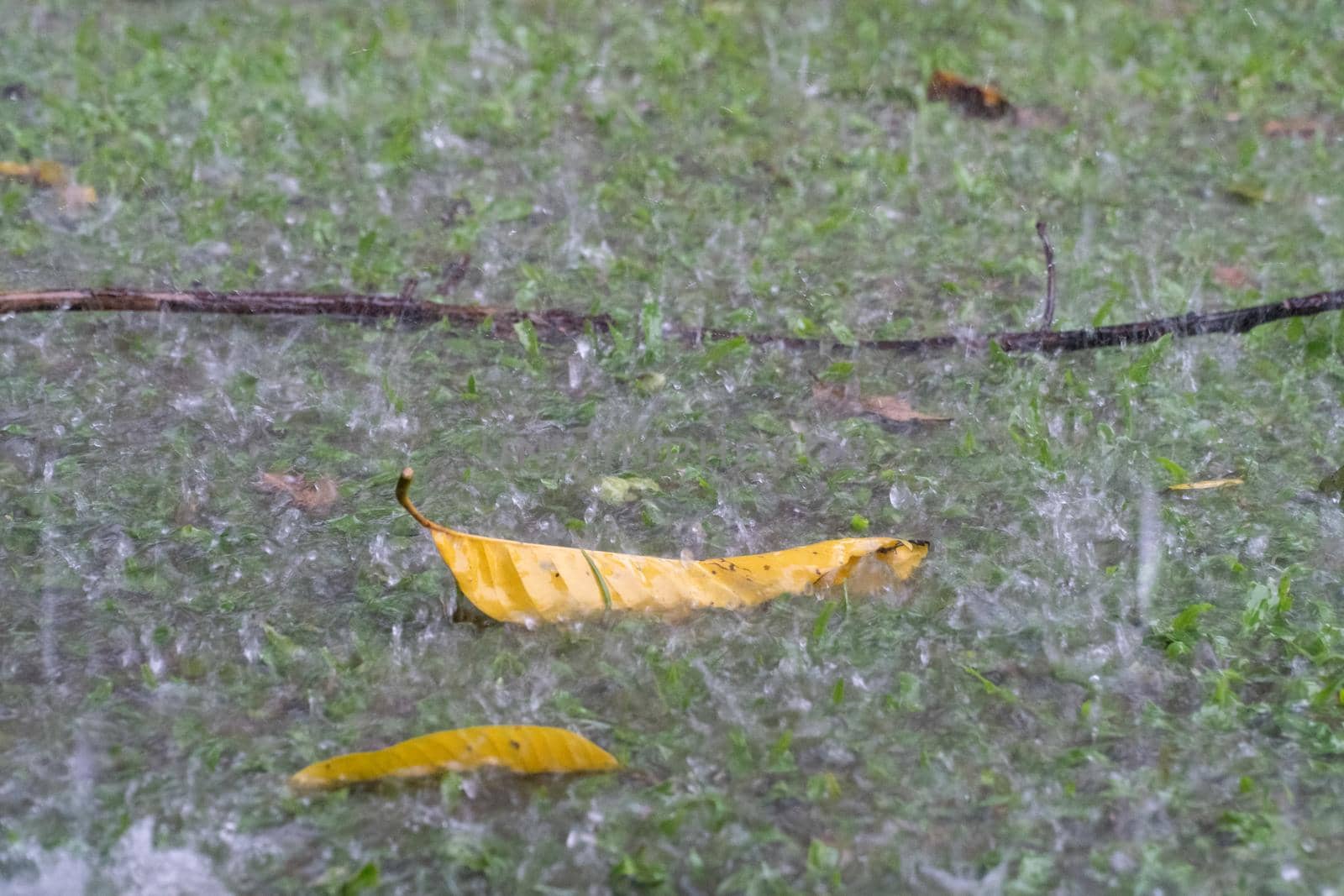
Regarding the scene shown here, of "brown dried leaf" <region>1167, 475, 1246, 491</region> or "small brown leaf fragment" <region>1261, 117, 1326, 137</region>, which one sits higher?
"small brown leaf fragment" <region>1261, 117, 1326, 137</region>

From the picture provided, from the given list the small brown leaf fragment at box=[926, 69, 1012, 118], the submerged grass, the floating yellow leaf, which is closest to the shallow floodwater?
the submerged grass

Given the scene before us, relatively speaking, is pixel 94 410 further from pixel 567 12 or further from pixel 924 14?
pixel 924 14

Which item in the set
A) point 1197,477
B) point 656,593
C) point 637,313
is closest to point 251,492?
point 656,593

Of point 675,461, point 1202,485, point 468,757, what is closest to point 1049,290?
point 1202,485

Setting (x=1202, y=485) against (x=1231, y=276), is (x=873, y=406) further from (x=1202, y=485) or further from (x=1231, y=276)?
(x=1231, y=276)

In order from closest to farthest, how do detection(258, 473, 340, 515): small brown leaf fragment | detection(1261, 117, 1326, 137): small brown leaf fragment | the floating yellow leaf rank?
detection(258, 473, 340, 515): small brown leaf fragment
the floating yellow leaf
detection(1261, 117, 1326, 137): small brown leaf fragment

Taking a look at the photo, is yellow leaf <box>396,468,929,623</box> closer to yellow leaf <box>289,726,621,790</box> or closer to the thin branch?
yellow leaf <box>289,726,621,790</box>
